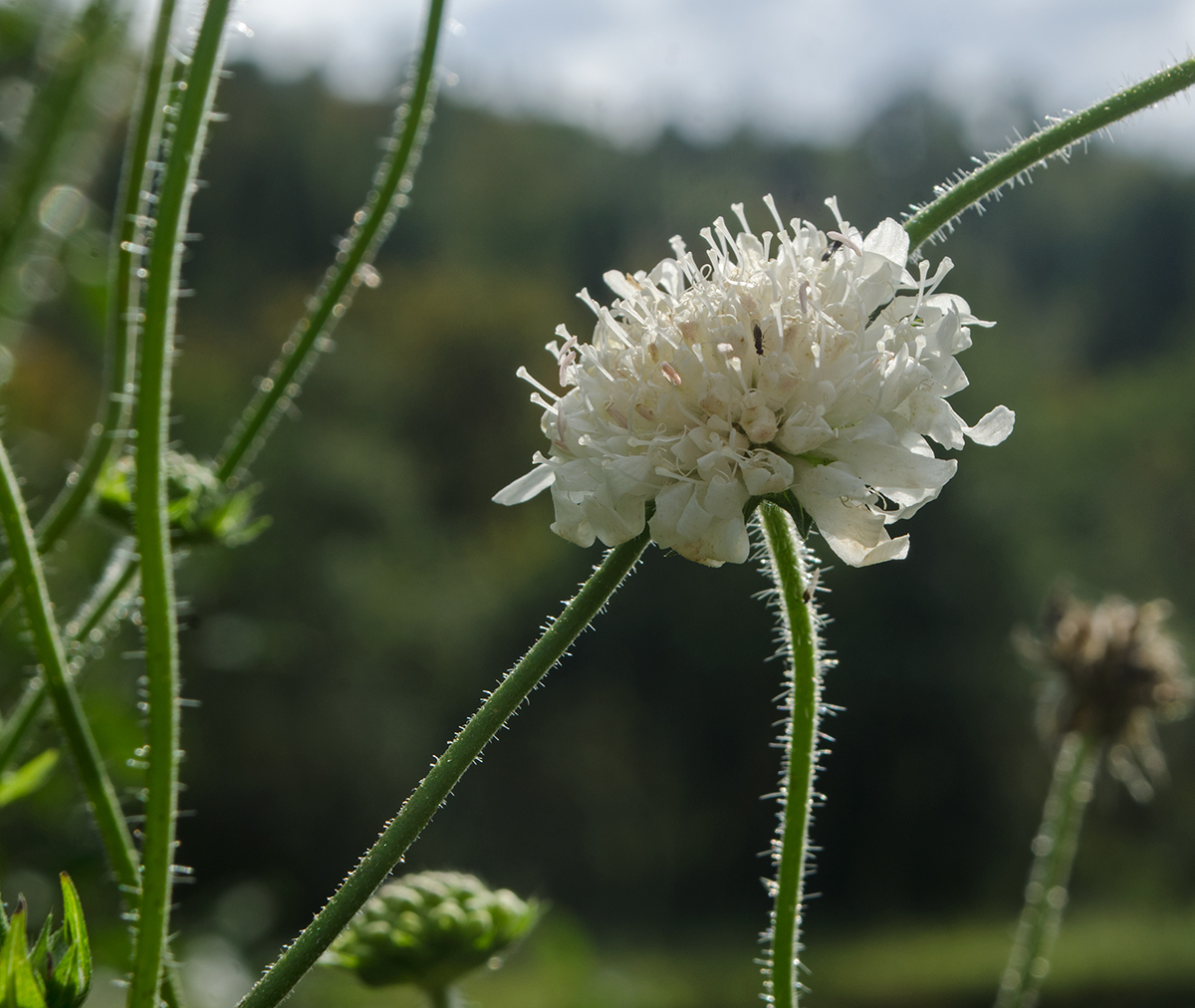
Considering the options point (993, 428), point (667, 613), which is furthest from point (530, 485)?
point (667, 613)

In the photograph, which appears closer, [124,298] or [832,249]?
[832,249]

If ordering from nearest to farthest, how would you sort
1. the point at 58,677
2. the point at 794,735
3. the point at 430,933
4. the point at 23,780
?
1. the point at 794,735
2. the point at 58,677
3. the point at 23,780
4. the point at 430,933

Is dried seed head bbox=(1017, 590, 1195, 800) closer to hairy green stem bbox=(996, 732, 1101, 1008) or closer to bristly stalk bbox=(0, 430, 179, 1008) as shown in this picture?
hairy green stem bbox=(996, 732, 1101, 1008)

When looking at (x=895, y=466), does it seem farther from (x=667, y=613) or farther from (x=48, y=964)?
(x=667, y=613)

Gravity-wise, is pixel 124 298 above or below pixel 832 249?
above

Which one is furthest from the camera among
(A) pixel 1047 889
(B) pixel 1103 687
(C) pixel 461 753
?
(B) pixel 1103 687

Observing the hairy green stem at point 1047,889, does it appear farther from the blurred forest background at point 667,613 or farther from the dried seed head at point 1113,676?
the blurred forest background at point 667,613

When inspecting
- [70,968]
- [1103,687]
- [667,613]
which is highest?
[667,613]
